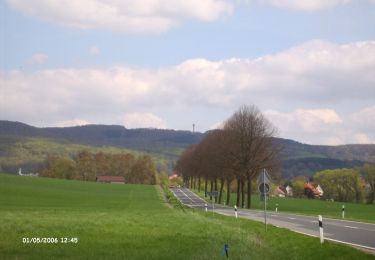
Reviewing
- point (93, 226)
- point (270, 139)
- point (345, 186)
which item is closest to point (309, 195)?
point (345, 186)

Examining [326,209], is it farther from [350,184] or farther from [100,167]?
[100,167]

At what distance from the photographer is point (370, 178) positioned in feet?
392

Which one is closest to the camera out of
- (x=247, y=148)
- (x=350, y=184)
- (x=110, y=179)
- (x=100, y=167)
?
(x=247, y=148)

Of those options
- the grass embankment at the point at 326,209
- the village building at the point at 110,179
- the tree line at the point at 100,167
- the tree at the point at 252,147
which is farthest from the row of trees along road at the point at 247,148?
the village building at the point at 110,179

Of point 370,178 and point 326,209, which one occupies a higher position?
point 370,178

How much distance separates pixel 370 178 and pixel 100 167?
87.0m

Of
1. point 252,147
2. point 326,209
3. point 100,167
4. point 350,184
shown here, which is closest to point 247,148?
point 252,147

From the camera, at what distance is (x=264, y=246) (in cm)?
1941

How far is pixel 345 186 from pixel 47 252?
5221 inches

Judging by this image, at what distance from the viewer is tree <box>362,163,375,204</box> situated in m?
118

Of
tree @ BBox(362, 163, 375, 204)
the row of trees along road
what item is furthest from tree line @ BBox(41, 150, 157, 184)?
the row of trees along road

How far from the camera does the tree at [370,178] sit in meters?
118

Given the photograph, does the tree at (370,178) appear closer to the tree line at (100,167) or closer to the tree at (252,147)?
the tree at (252,147)

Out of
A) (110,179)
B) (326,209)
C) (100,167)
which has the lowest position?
(326,209)
